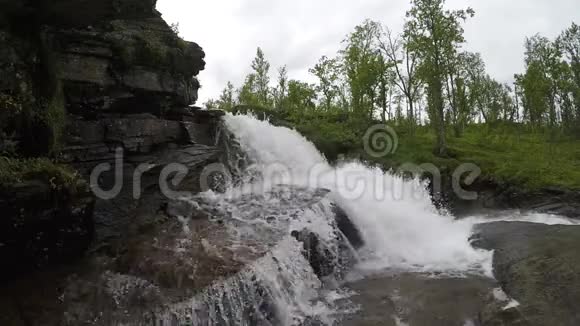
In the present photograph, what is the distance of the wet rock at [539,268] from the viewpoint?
6.60 metres

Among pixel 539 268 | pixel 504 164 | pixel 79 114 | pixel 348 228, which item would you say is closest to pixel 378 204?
pixel 348 228

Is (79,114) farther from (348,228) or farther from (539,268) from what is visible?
(539,268)

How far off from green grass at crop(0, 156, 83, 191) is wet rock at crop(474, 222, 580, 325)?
26.4 ft

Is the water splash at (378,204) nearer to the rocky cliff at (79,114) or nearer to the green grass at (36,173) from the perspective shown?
the rocky cliff at (79,114)

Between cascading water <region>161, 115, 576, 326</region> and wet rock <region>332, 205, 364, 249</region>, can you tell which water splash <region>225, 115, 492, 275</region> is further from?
wet rock <region>332, 205, 364, 249</region>

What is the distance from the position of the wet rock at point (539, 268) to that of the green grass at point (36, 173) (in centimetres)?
803

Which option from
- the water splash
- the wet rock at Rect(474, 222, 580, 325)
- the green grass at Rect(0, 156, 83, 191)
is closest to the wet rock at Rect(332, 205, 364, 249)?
the water splash

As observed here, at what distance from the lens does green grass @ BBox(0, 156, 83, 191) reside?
22.0 ft

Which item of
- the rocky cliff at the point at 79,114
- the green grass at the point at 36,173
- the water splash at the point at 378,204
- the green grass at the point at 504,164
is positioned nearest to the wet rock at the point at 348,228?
the water splash at the point at 378,204

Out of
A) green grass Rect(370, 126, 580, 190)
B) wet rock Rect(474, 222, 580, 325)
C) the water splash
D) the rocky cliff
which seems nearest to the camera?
wet rock Rect(474, 222, 580, 325)

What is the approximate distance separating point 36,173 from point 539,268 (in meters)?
9.34

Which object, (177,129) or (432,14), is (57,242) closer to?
(177,129)

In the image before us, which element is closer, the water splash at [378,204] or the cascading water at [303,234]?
the cascading water at [303,234]

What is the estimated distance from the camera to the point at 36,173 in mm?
7102
